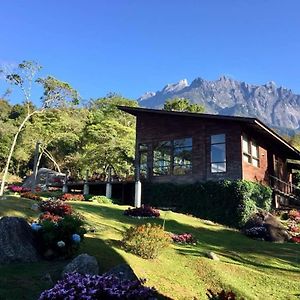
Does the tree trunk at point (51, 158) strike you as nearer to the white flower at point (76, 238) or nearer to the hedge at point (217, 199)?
the hedge at point (217, 199)

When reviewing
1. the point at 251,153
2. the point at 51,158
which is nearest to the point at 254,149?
the point at 251,153

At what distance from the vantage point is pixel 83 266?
9711 mm

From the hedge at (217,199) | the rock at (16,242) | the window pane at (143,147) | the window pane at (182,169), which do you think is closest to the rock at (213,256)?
the rock at (16,242)

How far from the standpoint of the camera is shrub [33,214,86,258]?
36.9 feet

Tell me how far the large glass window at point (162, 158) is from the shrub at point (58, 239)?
17773mm

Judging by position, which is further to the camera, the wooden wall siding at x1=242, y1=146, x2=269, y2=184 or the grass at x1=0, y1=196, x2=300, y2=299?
the wooden wall siding at x1=242, y1=146, x2=269, y2=184

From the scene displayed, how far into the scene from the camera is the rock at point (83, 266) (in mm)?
9609

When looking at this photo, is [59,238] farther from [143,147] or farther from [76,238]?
[143,147]

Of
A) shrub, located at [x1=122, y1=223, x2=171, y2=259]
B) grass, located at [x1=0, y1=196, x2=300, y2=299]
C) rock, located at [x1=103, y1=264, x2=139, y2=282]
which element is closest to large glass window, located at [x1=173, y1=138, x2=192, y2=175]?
grass, located at [x1=0, y1=196, x2=300, y2=299]

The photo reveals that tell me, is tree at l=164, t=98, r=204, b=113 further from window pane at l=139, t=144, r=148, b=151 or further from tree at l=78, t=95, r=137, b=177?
window pane at l=139, t=144, r=148, b=151

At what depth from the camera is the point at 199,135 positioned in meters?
27.6

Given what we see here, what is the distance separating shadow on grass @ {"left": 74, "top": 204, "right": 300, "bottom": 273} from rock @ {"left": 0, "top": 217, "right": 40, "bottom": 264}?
17.1 ft

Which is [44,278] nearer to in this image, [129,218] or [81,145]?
[129,218]

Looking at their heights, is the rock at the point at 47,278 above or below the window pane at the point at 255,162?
below
